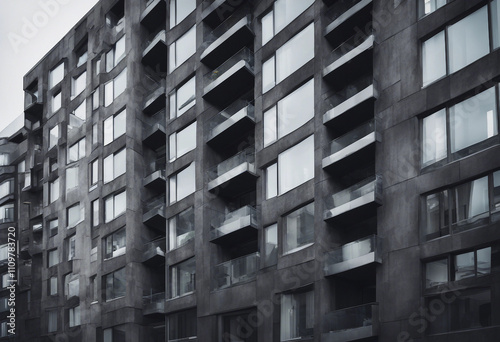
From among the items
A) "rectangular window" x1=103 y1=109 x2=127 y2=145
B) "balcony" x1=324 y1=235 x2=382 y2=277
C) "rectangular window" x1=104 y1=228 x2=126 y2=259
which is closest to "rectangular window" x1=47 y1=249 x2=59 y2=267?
"rectangular window" x1=104 y1=228 x2=126 y2=259

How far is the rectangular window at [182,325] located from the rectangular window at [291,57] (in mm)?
13484

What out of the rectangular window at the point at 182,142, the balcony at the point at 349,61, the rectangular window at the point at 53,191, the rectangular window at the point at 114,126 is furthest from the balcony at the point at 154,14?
the balcony at the point at 349,61

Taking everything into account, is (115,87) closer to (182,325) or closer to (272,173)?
(182,325)

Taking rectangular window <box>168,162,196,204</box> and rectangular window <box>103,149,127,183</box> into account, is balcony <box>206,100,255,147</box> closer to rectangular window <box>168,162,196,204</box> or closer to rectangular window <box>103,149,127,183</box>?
rectangular window <box>168,162,196,204</box>

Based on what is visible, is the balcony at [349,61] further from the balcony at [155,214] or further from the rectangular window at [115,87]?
the rectangular window at [115,87]

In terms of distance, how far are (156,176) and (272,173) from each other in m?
11.8

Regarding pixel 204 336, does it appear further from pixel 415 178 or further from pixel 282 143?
pixel 415 178

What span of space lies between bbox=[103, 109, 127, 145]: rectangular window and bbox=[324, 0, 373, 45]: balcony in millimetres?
19331

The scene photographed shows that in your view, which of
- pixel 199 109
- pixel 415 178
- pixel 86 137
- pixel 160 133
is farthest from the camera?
pixel 86 137

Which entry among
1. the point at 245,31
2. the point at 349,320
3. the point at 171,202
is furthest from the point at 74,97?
the point at 349,320

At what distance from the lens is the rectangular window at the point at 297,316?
3581 centimetres

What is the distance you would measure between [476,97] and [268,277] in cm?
1396

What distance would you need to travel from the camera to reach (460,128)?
2977 centimetres

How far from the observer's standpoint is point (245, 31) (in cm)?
4341
